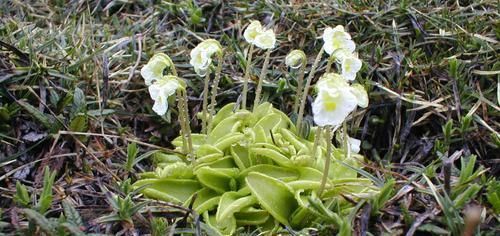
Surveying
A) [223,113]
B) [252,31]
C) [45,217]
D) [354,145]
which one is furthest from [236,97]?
[45,217]

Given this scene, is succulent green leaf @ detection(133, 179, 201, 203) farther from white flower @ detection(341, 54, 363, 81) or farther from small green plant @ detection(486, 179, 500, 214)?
small green plant @ detection(486, 179, 500, 214)

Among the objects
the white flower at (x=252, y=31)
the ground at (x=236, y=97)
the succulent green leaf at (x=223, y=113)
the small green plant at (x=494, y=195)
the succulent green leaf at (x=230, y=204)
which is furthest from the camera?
the succulent green leaf at (x=223, y=113)

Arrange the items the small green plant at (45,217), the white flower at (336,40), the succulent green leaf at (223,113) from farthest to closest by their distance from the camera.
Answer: the succulent green leaf at (223,113) → the white flower at (336,40) → the small green plant at (45,217)

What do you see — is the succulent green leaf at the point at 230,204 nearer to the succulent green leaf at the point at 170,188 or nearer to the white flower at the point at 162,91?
the succulent green leaf at the point at 170,188

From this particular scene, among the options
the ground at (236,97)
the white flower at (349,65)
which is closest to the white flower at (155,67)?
the ground at (236,97)

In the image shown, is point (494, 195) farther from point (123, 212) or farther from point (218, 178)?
point (123, 212)

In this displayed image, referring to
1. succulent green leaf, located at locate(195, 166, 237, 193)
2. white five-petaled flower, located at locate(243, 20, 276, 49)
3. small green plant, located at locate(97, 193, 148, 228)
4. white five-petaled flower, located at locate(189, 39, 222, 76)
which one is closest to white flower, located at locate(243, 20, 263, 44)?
white five-petaled flower, located at locate(243, 20, 276, 49)

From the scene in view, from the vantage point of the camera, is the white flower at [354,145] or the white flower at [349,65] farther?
the white flower at [354,145]

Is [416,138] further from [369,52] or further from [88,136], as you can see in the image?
[88,136]
